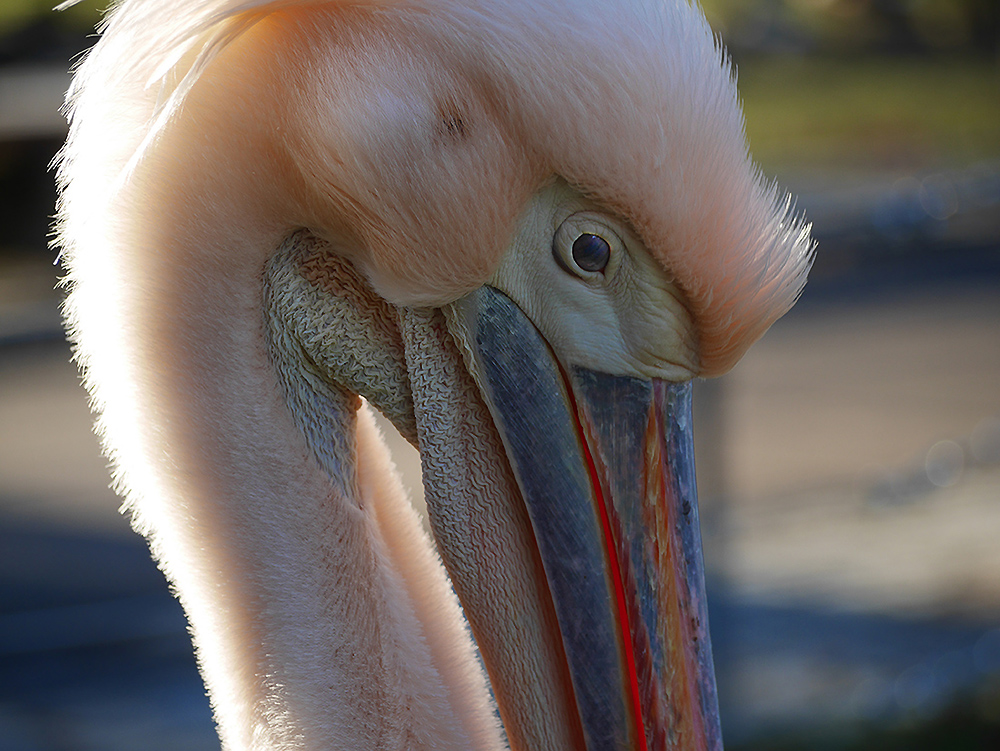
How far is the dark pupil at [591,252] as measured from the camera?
4.21 ft

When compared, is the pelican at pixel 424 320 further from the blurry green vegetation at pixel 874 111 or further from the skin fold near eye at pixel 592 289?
the blurry green vegetation at pixel 874 111

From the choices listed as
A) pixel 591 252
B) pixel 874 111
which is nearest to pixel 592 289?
pixel 591 252

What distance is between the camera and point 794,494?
6.32 metres

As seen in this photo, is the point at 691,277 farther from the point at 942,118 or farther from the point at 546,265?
the point at 942,118

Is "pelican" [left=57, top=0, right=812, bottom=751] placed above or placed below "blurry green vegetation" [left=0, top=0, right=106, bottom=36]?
below

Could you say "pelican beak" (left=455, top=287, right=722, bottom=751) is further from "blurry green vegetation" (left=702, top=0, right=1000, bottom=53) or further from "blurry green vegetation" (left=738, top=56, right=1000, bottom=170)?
"blurry green vegetation" (left=738, top=56, right=1000, bottom=170)

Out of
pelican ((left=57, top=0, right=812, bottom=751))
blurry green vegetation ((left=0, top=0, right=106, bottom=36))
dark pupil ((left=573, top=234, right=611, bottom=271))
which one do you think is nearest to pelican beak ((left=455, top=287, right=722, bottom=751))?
pelican ((left=57, top=0, right=812, bottom=751))

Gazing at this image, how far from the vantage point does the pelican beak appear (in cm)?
135

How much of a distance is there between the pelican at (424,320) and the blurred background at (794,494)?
4.97ft

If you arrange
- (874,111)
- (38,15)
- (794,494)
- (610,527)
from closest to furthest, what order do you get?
1. (610,527)
2. (794,494)
3. (38,15)
4. (874,111)

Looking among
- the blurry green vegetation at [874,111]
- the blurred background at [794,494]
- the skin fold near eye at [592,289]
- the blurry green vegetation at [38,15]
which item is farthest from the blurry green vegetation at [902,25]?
the skin fold near eye at [592,289]

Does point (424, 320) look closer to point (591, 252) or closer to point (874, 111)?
point (591, 252)

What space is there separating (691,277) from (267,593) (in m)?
0.67

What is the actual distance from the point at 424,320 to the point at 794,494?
5.34 meters
